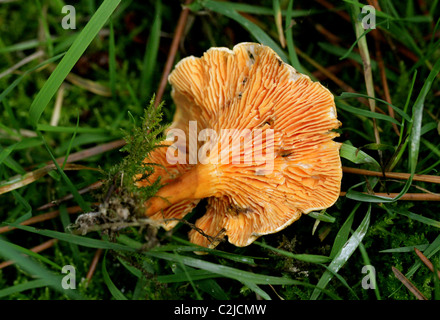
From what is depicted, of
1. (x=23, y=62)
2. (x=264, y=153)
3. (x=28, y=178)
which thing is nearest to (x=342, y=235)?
(x=264, y=153)

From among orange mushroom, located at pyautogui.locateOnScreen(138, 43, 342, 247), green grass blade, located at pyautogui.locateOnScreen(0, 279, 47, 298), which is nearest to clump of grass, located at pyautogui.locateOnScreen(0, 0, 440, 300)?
green grass blade, located at pyautogui.locateOnScreen(0, 279, 47, 298)

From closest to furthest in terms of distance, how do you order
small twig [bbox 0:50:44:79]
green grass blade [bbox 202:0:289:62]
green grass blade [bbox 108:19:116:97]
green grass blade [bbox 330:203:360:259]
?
green grass blade [bbox 330:203:360:259] → green grass blade [bbox 202:0:289:62] → green grass blade [bbox 108:19:116:97] → small twig [bbox 0:50:44:79]

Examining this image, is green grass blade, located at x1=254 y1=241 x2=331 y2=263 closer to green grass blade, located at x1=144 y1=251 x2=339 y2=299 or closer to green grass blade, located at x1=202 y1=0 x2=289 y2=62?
green grass blade, located at x1=144 y1=251 x2=339 y2=299

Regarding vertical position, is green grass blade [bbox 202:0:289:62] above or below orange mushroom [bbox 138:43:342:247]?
above

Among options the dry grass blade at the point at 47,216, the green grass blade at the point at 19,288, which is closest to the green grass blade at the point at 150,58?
the dry grass blade at the point at 47,216

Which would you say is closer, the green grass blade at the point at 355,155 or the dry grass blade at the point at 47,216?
the green grass blade at the point at 355,155

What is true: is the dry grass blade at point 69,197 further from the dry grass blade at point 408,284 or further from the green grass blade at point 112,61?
the dry grass blade at point 408,284

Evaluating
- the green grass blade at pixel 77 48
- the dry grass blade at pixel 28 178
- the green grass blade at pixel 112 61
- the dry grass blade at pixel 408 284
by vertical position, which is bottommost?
the dry grass blade at pixel 408 284
